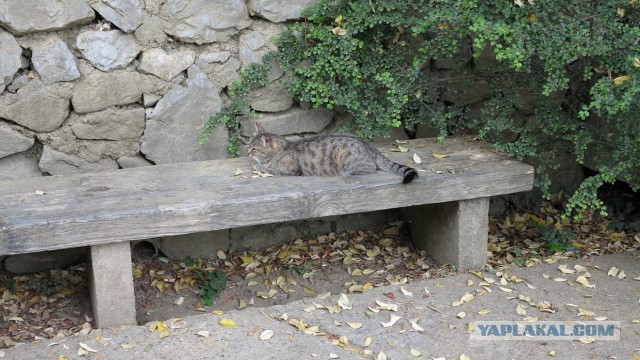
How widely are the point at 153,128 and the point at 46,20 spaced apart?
3.02ft

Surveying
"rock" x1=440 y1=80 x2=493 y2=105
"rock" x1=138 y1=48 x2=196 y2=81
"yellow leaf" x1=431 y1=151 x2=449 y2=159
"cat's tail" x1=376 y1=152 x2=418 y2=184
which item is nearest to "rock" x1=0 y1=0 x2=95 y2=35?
"rock" x1=138 y1=48 x2=196 y2=81

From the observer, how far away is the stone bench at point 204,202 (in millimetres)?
4195

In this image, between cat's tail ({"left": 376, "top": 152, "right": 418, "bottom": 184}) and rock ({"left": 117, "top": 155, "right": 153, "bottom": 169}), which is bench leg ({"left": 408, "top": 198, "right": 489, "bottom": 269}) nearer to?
cat's tail ({"left": 376, "top": 152, "right": 418, "bottom": 184})

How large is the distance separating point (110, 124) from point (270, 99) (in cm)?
107

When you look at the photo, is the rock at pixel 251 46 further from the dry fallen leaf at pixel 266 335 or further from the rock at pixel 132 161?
the dry fallen leaf at pixel 266 335

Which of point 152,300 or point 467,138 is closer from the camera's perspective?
point 152,300

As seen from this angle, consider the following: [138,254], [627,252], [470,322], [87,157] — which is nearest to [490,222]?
[627,252]

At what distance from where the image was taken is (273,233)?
18.9 ft

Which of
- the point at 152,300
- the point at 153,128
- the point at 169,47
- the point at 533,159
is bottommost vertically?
the point at 152,300

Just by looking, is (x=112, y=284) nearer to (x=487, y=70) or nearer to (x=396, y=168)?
(x=396, y=168)

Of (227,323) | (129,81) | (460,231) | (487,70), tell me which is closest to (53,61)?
(129,81)

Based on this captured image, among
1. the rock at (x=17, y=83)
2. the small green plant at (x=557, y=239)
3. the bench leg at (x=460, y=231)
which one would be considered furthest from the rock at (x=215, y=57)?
the small green plant at (x=557, y=239)

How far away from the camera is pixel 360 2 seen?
5.16 meters

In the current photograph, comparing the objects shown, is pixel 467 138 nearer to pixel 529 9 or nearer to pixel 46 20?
pixel 529 9
